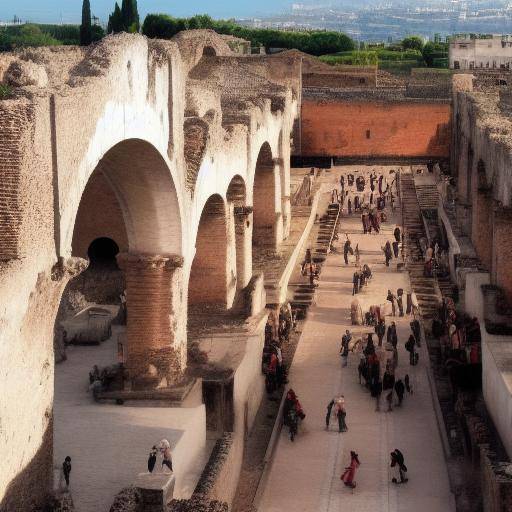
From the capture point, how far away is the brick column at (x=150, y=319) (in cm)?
1917

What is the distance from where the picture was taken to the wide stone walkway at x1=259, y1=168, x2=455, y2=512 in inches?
728

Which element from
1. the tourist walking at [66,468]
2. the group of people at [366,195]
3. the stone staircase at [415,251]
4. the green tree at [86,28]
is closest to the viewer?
the tourist walking at [66,468]

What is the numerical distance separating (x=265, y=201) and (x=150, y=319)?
14002 mm

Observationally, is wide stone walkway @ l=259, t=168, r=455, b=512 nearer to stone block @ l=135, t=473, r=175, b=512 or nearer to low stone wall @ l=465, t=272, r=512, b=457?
low stone wall @ l=465, t=272, r=512, b=457

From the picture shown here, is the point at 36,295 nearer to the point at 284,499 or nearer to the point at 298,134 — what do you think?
the point at 284,499

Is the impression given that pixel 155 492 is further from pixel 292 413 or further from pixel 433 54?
pixel 433 54

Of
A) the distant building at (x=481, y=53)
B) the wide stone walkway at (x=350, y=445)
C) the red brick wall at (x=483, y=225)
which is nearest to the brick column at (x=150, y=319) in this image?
the wide stone walkway at (x=350, y=445)

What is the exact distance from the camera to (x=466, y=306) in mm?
27281

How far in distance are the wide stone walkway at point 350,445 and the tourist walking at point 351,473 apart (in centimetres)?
10

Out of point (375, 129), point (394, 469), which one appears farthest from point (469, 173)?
point (394, 469)

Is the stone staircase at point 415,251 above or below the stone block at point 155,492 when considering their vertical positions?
below

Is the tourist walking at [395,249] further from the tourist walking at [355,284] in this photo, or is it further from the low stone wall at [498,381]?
the low stone wall at [498,381]

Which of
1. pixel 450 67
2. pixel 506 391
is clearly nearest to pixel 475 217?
pixel 506 391

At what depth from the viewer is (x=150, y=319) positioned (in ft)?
63.3
